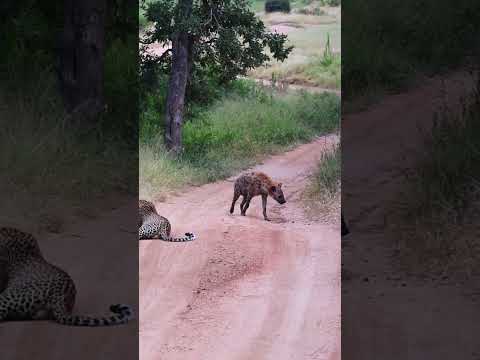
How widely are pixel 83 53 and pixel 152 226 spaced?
183cm

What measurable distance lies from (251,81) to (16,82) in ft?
6.20

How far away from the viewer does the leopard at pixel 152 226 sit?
183 inches

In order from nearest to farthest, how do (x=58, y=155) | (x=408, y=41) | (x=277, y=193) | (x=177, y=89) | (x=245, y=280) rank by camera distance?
(x=245, y=280) < (x=277, y=193) < (x=177, y=89) < (x=408, y=41) < (x=58, y=155)

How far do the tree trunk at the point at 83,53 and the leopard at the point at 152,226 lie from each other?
4.84 ft

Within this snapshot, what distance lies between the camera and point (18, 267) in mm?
4938

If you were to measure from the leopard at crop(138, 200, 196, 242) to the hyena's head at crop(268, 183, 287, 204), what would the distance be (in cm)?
43

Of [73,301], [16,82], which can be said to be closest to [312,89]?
[73,301]

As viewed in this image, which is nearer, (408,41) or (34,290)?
(34,290)

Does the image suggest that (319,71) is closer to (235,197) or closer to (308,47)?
(308,47)

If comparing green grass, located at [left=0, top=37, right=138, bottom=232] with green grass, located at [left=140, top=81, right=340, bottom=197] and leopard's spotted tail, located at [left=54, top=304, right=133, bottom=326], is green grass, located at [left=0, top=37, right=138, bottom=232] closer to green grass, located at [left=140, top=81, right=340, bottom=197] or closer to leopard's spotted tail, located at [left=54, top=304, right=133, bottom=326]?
green grass, located at [left=140, top=81, right=340, bottom=197]

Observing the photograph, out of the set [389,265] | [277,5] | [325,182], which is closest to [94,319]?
[325,182]

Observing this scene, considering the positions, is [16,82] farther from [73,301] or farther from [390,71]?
[390,71]

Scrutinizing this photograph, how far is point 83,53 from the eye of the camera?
6078 millimetres

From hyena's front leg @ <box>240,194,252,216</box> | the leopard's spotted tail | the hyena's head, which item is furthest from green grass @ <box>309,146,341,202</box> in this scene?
the leopard's spotted tail
